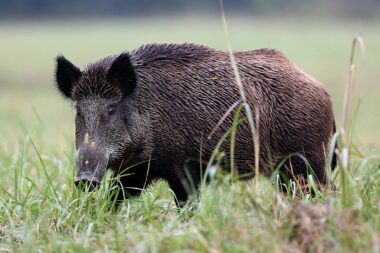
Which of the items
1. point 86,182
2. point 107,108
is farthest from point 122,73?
point 86,182

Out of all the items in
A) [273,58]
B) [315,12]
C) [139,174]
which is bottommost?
[315,12]

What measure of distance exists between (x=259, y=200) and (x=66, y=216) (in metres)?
1.42

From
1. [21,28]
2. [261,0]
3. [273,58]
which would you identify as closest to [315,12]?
[261,0]

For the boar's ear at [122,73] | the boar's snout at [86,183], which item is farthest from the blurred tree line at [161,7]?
the boar's snout at [86,183]

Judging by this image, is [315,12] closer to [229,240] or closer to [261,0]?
[261,0]

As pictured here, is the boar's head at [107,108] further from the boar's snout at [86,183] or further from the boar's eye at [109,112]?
the boar's snout at [86,183]

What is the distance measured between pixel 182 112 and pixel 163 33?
45.6m

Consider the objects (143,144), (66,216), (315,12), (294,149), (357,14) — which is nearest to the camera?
(66,216)

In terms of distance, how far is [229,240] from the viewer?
13.9 feet

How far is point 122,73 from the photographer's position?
20.5 feet

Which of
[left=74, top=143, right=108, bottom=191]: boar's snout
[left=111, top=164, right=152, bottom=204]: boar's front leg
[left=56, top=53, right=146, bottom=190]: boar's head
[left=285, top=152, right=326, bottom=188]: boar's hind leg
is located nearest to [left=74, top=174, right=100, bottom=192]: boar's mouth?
[left=74, top=143, right=108, bottom=191]: boar's snout

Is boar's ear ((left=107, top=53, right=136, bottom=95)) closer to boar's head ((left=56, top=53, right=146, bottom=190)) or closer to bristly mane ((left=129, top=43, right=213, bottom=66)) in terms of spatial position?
boar's head ((left=56, top=53, right=146, bottom=190))

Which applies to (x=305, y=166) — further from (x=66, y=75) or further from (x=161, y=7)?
(x=161, y=7)

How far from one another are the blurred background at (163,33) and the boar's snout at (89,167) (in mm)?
16711
